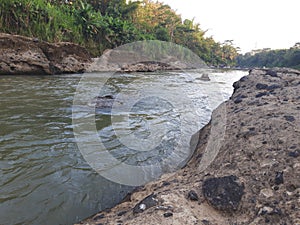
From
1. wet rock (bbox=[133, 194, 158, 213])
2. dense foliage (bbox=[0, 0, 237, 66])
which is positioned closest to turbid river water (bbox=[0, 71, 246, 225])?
wet rock (bbox=[133, 194, 158, 213])

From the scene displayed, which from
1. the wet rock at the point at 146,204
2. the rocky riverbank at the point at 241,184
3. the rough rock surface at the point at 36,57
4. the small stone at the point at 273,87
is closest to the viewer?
the rocky riverbank at the point at 241,184

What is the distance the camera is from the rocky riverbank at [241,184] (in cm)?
90

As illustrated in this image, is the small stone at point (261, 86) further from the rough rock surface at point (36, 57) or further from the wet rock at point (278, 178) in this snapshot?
the rough rock surface at point (36, 57)

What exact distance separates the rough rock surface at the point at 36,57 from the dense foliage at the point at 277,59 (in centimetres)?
3425

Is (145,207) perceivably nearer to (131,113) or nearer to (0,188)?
(0,188)

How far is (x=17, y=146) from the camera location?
1.98 m

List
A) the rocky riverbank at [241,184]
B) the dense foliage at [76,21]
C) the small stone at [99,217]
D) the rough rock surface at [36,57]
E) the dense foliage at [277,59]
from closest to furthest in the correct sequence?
the rocky riverbank at [241,184], the small stone at [99,217], the rough rock surface at [36,57], the dense foliage at [76,21], the dense foliage at [277,59]

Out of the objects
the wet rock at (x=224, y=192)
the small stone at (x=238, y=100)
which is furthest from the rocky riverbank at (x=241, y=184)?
the small stone at (x=238, y=100)

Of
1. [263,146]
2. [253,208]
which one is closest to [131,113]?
[263,146]

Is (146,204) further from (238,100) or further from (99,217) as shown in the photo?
(238,100)

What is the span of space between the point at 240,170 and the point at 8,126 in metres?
2.39

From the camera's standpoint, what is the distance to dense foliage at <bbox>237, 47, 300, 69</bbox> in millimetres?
36500

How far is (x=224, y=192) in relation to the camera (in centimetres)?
100

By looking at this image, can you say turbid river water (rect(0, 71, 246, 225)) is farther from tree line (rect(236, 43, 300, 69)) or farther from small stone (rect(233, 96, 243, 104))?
tree line (rect(236, 43, 300, 69))
